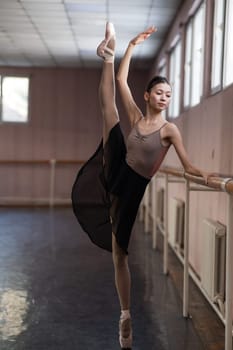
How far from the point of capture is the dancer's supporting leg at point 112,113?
221 centimetres

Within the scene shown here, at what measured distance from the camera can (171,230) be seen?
4.89m

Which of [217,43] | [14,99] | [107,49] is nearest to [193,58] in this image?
[217,43]

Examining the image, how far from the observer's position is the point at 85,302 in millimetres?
3125

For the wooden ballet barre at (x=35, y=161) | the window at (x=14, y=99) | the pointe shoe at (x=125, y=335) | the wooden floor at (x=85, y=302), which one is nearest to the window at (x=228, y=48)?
the wooden floor at (x=85, y=302)

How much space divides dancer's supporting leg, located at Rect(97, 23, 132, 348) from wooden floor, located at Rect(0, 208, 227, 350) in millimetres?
128

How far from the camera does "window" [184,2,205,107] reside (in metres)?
4.50

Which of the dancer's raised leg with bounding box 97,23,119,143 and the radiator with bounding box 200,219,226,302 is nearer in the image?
the dancer's raised leg with bounding box 97,23,119,143

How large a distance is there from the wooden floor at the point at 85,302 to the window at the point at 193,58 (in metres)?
Answer: 1.64

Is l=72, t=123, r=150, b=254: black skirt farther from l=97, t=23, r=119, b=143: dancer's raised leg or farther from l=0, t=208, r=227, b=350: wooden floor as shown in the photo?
l=0, t=208, r=227, b=350: wooden floor

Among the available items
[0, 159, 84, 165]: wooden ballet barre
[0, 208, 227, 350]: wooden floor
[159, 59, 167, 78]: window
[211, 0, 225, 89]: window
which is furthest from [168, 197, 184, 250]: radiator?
[0, 159, 84, 165]: wooden ballet barre

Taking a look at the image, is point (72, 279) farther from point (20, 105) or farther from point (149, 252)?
point (20, 105)

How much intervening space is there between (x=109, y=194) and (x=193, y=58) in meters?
2.85

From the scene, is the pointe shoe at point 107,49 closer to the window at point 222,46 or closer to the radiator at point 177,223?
the window at point 222,46

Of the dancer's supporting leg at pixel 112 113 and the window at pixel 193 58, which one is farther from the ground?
the window at pixel 193 58
